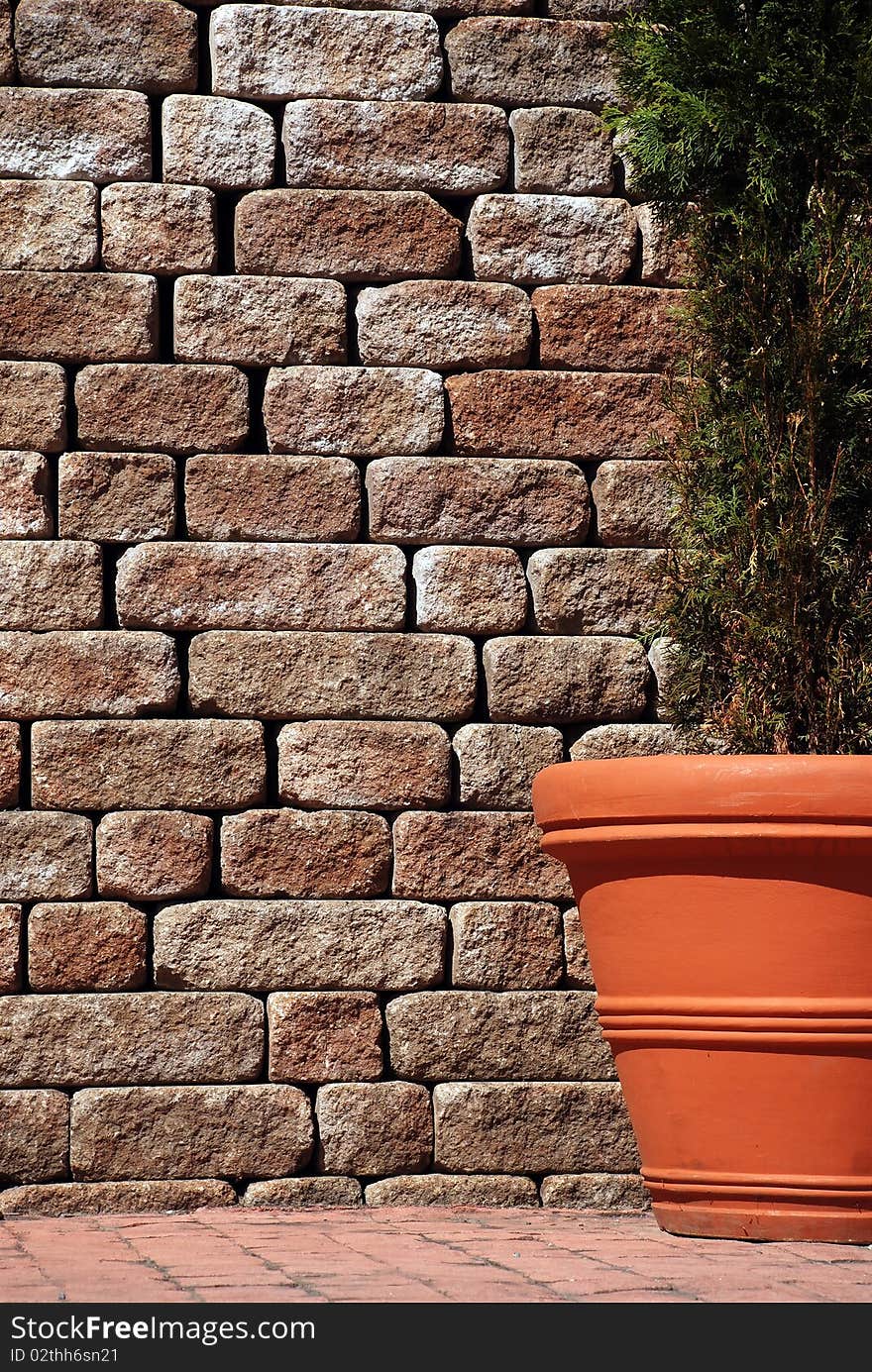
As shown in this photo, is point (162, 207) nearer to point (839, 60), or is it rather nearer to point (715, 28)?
point (715, 28)

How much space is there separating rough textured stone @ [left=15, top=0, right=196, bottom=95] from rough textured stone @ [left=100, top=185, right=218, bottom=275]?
299mm

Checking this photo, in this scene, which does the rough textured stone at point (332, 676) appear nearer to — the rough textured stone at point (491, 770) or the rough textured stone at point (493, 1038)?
the rough textured stone at point (491, 770)

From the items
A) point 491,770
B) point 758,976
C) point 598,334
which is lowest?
point 758,976

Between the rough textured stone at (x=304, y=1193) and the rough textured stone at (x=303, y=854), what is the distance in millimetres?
720

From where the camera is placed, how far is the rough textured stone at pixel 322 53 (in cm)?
443

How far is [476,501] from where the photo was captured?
4395 mm

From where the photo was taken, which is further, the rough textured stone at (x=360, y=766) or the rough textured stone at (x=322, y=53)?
the rough textured stone at (x=322, y=53)

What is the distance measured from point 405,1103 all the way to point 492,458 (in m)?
1.72

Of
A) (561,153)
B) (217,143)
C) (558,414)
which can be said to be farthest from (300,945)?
(561,153)

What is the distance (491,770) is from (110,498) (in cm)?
123

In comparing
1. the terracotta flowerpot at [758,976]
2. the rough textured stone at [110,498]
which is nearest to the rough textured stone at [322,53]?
the rough textured stone at [110,498]

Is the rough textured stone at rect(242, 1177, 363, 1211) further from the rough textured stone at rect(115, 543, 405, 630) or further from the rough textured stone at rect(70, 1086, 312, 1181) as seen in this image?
the rough textured stone at rect(115, 543, 405, 630)

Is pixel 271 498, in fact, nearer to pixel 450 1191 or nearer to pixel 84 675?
pixel 84 675

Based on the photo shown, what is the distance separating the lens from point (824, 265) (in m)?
3.95
